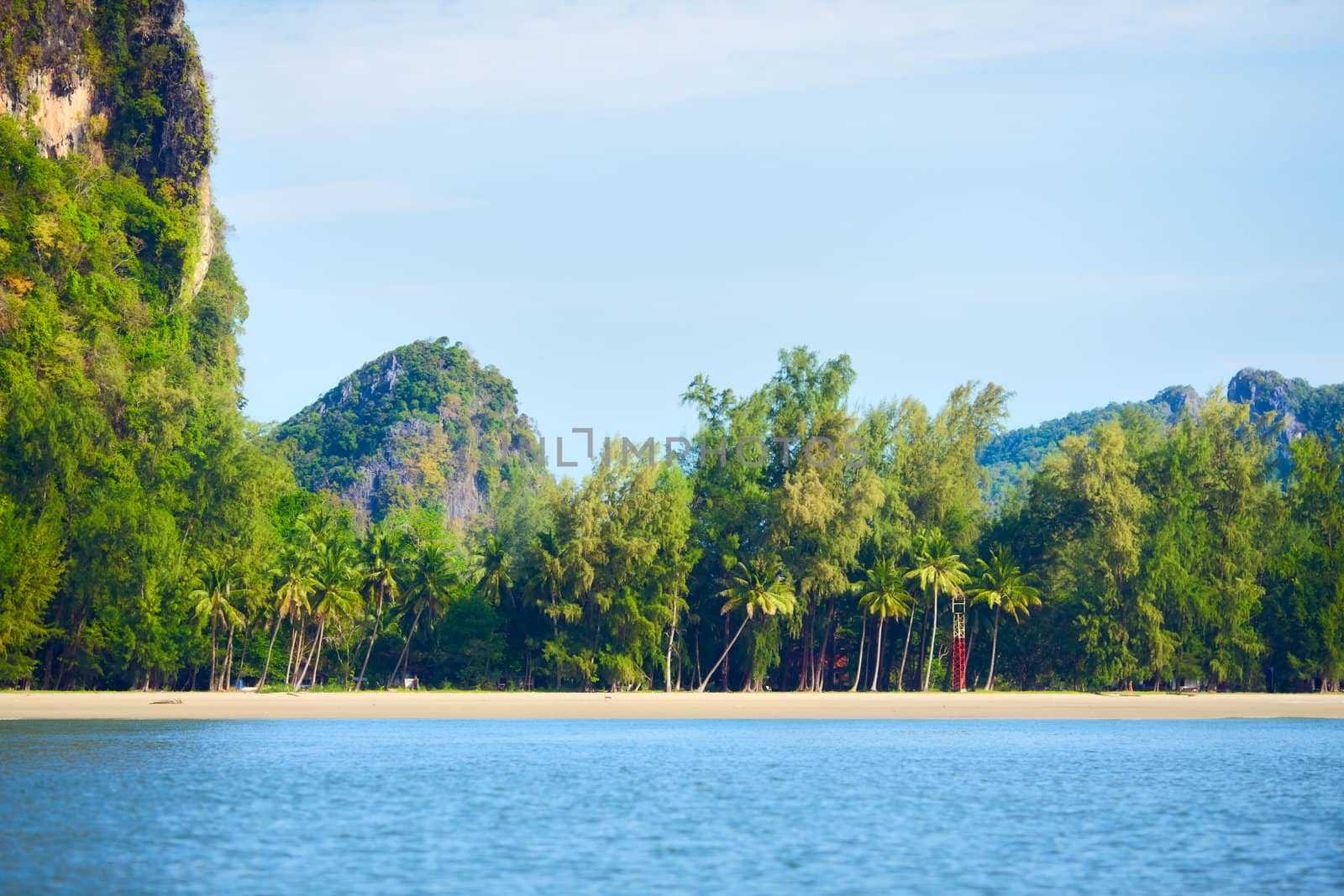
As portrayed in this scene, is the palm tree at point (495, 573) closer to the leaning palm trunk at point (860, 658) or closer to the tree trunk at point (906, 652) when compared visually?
the leaning palm trunk at point (860, 658)

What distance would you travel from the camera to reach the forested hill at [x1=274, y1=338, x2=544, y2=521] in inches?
6029

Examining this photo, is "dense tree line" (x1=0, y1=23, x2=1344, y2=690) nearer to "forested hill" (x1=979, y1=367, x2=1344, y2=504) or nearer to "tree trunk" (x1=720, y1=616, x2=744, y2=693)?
"tree trunk" (x1=720, y1=616, x2=744, y2=693)

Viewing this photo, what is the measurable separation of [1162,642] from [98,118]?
2380 inches

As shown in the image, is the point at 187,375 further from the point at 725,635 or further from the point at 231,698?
the point at 725,635

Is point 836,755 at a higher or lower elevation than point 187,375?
lower

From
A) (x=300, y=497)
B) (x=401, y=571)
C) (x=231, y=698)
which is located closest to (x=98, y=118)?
(x=300, y=497)

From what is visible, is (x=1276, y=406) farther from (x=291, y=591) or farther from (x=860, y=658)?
(x=291, y=591)

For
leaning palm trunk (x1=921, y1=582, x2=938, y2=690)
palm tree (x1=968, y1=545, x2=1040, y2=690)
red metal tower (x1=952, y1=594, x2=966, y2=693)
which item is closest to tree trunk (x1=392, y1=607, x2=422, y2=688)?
leaning palm trunk (x1=921, y1=582, x2=938, y2=690)

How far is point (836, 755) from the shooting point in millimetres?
38719

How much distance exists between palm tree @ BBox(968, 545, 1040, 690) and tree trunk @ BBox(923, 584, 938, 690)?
86.2 inches

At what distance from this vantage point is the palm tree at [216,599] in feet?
188

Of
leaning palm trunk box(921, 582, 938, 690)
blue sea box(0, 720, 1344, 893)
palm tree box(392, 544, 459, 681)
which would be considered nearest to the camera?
blue sea box(0, 720, 1344, 893)

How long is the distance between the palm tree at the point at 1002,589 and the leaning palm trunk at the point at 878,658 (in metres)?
4.93

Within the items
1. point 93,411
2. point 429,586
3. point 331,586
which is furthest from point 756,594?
point 93,411
